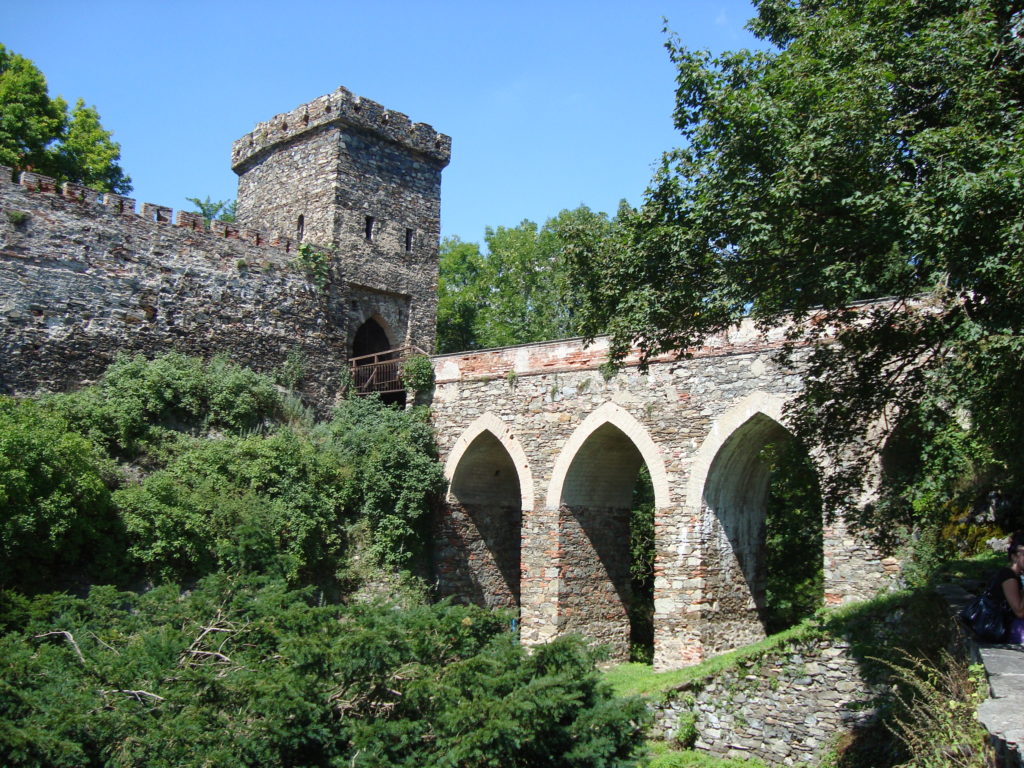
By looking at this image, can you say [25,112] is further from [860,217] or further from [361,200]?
[860,217]

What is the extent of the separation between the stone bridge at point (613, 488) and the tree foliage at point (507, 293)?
35.0 feet

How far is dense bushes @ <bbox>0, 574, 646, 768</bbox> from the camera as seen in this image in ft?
22.4

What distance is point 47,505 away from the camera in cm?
1046

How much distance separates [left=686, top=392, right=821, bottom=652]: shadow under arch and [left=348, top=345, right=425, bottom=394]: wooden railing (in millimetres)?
5994

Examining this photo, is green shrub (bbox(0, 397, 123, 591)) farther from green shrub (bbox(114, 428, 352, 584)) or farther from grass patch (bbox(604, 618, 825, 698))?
grass patch (bbox(604, 618, 825, 698))

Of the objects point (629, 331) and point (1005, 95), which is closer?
point (1005, 95)

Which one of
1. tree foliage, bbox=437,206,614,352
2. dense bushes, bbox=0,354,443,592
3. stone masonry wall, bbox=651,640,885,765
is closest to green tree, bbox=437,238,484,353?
tree foliage, bbox=437,206,614,352

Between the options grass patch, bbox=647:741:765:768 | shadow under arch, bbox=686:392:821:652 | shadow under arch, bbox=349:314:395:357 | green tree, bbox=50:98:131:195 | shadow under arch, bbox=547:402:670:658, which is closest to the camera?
Result: grass patch, bbox=647:741:765:768

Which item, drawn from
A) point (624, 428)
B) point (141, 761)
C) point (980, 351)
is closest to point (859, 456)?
point (980, 351)

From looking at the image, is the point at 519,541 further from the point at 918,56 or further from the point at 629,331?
the point at 918,56

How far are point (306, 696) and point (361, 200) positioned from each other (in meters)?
12.2

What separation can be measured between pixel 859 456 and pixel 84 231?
1156 centimetres

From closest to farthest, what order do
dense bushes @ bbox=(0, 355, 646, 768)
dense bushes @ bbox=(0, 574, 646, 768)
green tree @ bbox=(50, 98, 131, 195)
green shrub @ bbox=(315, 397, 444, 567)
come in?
dense bushes @ bbox=(0, 574, 646, 768) < dense bushes @ bbox=(0, 355, 646, 768) < green shrub @ bbox=(315, 397, 444, 567) < green tree @ bbox=(50, 98, 131, 195)

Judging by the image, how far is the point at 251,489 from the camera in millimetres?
13000
